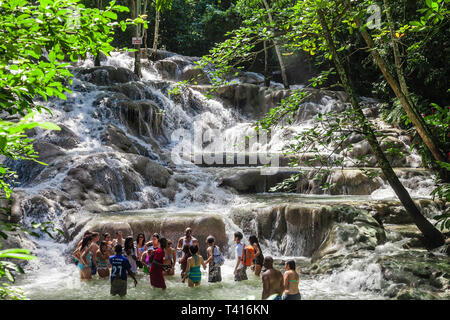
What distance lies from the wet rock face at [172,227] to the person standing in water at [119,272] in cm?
295

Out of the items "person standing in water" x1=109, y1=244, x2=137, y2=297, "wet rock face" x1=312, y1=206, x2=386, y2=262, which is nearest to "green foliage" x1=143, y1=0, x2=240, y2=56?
"wet rock face" x1=312, y1=206, x2=386, y2=262

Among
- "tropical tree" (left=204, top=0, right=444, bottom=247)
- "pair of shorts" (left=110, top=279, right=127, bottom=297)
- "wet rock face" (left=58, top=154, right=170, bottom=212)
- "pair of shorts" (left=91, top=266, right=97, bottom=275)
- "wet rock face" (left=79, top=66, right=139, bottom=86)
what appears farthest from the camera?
"wet rock face" (left=79, top=66, right=139, bottom=86)

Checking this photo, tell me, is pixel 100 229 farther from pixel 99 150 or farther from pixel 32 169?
pixel 99 150

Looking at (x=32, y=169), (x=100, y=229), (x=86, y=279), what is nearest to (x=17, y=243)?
(x=100, y=229)

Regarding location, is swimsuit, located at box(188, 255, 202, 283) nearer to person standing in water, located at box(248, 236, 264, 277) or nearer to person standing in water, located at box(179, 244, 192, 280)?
person standing in water, located at box(179, 244, 192, 280)

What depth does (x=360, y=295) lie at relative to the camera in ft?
21.3

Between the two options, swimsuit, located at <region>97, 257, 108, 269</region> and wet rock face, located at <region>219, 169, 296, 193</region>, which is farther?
wet rock face, located at <region>219, 169, 296, 193</region>

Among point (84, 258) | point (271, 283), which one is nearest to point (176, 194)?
point (84, 258)

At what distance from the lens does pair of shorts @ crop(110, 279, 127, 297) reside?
641 cm

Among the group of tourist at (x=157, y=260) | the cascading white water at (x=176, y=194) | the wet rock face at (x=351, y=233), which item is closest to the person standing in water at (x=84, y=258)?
the group of tourist at (x=157, y=260)

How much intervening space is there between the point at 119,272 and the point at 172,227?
10.7 ft

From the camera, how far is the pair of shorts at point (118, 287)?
6410 mm

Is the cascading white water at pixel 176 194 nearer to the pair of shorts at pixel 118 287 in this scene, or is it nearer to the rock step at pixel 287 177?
the pair of shorts at pixel 118 287
